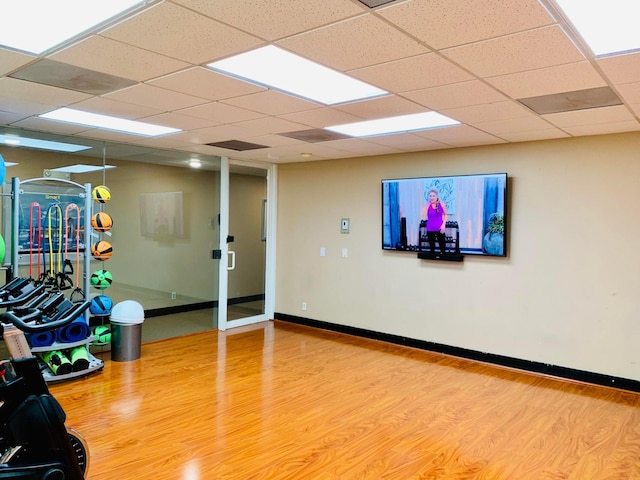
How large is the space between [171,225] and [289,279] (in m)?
1.98

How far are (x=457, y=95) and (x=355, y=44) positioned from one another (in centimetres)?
117

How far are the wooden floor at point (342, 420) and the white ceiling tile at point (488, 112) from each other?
8.03 feet

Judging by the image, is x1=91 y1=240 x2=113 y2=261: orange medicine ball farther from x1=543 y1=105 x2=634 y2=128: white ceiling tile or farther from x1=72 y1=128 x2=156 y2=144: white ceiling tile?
x1=543 y1=105 x2=634 y2=128: white ceiling tile

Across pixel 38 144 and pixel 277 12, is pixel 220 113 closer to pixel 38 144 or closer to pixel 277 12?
pixel 277 12

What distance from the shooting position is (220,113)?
3889mm

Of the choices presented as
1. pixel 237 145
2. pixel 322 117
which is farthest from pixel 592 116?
pixel 237 145

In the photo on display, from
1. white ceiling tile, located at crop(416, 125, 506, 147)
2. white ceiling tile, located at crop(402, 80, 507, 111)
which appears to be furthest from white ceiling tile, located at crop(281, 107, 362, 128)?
white ceiling tile, located at crop(416, 125, 506, 147)

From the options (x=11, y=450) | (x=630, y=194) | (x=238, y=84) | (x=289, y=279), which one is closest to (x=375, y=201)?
(x=289, y=279)

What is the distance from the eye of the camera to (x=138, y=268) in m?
5.77

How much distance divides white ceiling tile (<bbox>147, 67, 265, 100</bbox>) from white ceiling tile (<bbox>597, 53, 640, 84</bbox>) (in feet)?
6.76

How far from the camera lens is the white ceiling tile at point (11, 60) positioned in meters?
2.61

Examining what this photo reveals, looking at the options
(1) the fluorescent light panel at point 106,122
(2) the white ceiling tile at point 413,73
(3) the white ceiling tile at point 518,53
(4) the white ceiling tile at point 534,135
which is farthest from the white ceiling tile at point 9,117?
(4) the white ceiling tile at point 534,135

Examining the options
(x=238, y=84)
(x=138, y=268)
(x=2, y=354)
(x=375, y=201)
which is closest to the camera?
(x=238, y=84)

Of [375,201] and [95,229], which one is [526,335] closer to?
[375,201]
